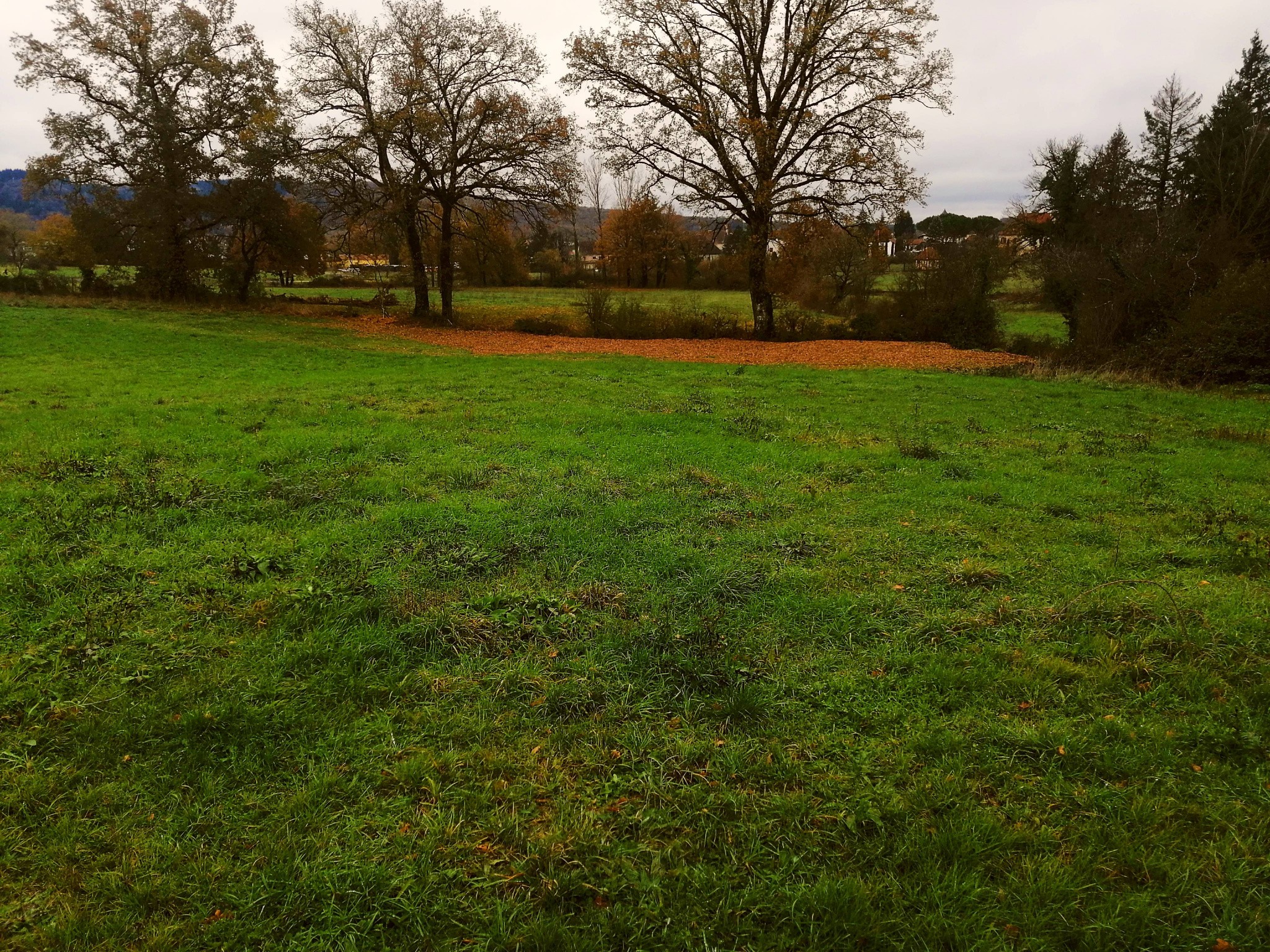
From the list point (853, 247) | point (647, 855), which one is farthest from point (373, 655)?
point (853, 247)

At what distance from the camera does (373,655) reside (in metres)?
3.81

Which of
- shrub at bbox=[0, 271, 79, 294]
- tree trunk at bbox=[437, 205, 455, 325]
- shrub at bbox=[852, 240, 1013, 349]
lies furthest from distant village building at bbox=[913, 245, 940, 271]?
shrub at bbox=[0, 271, 79, 294]

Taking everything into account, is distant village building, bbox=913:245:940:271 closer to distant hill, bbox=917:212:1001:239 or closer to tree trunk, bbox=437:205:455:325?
distant hill, bbox=917:212:1001:239

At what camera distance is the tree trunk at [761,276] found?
72.0 ft

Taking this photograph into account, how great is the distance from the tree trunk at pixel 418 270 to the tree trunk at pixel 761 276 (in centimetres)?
1340

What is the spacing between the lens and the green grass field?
2295 millimetres

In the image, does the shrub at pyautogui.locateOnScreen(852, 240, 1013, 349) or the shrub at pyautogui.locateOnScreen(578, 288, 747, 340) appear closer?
the shrub at pyautogui.locateOnScreen(852, 240, 1013, 349)

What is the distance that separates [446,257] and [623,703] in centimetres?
2542

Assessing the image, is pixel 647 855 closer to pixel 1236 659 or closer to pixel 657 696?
pixel 657 696

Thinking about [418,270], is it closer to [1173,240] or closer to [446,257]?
[446,257]

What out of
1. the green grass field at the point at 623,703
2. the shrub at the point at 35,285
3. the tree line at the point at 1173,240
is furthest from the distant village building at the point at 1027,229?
the shrub at the point at 35,285

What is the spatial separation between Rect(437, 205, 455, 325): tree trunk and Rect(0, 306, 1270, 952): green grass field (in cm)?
1984

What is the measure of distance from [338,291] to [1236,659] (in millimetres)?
50608

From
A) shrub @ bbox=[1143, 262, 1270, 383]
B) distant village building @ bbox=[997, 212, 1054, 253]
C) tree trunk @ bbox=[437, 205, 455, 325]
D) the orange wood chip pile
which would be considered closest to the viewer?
shrub @ bbox=[1143, 262, 1270, 383]
